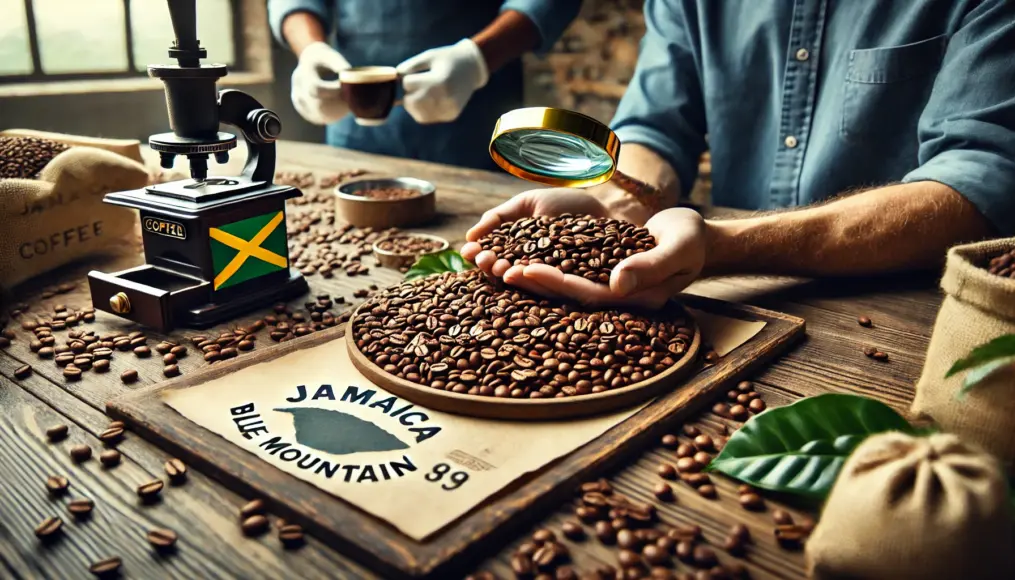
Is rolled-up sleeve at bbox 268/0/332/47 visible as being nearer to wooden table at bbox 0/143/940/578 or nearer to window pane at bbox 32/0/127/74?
wooden table at bbox 0/143/940/578

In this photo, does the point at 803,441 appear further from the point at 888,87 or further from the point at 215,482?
the point at 888,87

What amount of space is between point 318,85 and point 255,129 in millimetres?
999

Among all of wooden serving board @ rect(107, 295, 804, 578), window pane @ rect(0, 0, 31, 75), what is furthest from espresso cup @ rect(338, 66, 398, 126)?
window pane @ rect(0, 0, 31, 75)

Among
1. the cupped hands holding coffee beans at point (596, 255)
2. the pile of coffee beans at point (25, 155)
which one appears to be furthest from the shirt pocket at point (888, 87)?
the pile of coffee beans at point (25, 155)

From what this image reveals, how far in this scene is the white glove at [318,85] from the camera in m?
2.38

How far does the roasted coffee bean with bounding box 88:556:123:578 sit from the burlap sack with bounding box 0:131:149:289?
92 centimetres

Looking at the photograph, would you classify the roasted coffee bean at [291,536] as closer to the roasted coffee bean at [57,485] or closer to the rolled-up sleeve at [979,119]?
the roasted coffee bean at [57,485]

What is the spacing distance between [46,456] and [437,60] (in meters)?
1.81

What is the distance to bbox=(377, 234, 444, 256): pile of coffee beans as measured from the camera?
1.67 meters

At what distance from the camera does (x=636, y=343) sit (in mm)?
1109

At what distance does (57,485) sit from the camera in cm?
83

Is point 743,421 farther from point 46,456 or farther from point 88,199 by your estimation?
point 88,199

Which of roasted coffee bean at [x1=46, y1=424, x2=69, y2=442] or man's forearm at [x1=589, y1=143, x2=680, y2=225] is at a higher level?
man's forearm at [x1=589, y1=143, x2=680, y2=225]

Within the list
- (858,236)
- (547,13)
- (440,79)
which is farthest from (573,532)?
(547,13)
